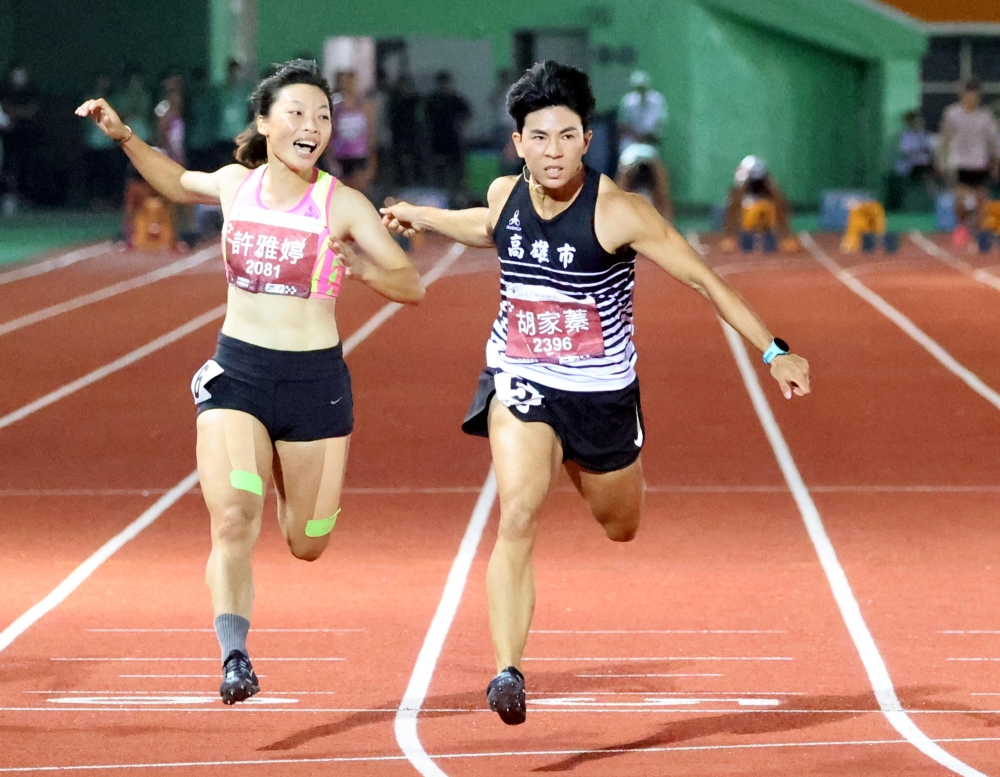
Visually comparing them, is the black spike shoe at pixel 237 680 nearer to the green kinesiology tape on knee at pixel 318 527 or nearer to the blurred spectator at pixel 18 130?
the green kinesiology tape on knee at pixel 318 527

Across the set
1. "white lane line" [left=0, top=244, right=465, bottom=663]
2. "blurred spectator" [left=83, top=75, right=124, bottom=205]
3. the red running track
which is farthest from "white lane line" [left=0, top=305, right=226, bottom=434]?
"blurred spectator" [left=83, top=75, right=124, bottom=205]

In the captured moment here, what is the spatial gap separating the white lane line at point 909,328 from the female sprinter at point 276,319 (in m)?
7.76

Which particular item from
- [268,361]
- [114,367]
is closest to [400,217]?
[268,361]

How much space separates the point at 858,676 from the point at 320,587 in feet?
7.86

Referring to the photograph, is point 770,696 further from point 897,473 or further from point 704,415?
point 704,415

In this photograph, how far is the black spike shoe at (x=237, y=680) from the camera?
541cm

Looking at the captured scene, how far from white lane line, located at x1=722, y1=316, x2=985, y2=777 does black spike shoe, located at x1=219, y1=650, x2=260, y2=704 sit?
1.77 meters

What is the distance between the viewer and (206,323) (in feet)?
57.3

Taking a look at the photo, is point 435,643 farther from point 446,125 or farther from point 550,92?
point 446,125

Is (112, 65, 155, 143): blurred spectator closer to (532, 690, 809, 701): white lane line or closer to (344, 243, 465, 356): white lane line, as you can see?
(344, 243, 465, 356): white lane line

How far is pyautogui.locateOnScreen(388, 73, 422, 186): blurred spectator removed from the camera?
99.5 feet

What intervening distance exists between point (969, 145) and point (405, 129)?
889cm

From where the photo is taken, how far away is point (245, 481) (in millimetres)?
5773

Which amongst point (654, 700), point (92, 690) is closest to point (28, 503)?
point (92, 690)
